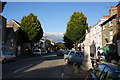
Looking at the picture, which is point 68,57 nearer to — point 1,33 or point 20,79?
point 20,79

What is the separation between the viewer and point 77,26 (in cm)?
3944

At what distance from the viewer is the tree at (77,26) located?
39.3 meters

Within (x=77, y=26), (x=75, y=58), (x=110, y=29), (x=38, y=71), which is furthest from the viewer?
(x=77, y=26)

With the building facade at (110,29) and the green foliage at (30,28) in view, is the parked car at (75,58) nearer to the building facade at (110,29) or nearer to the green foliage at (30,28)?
the building facade at (110,29)

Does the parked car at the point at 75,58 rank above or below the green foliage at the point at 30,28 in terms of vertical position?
below

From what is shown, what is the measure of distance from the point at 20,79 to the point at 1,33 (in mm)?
26101

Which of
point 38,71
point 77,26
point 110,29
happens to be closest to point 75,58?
point 38,71

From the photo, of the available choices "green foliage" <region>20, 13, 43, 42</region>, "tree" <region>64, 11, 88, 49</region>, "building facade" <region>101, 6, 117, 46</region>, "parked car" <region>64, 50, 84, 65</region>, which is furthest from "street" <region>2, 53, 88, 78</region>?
"tree" <region>64, 11, 88, 49</region>

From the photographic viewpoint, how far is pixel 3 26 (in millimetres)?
32375

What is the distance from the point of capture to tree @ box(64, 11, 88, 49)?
129 ft

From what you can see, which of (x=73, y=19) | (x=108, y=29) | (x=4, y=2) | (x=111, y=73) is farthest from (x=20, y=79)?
(x=73, y=19)

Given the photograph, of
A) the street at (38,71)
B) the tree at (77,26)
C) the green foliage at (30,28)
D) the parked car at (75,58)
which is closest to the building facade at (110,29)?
the tree at (77,26)

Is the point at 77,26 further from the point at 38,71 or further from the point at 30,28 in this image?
the point at 38,71

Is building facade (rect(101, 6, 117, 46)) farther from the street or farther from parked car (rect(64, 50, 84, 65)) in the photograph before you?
the street
